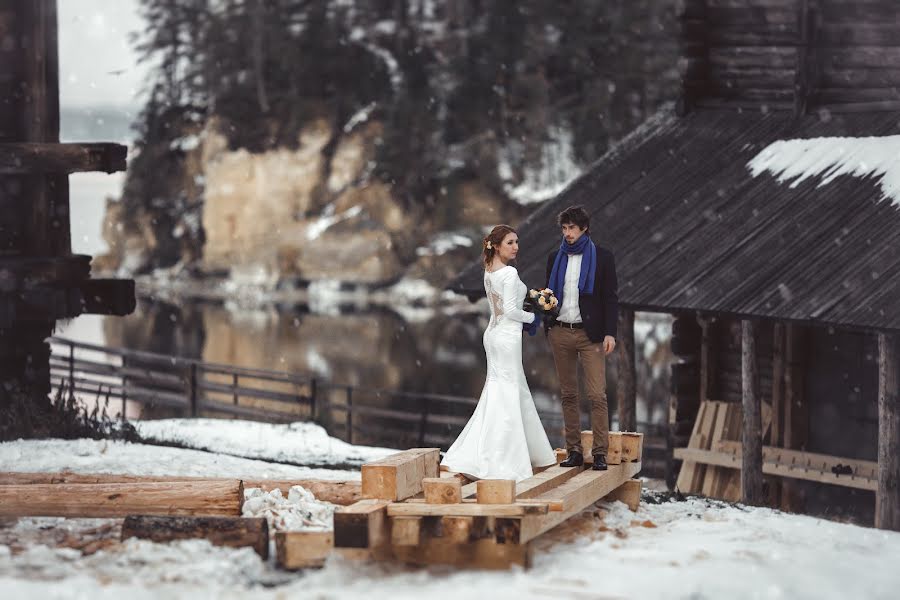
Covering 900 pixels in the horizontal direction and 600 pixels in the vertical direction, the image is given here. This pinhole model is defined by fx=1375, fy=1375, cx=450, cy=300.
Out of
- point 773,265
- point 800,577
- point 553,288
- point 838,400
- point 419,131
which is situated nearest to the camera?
point 800,577

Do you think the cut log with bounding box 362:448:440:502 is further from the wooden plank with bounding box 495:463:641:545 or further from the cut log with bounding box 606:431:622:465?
the cut log with bounding box 606:431:622:465

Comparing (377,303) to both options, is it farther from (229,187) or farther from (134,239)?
(134,239)

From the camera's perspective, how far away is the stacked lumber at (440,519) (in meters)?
8.55

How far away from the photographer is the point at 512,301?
1033cm

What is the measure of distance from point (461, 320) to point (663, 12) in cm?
1828

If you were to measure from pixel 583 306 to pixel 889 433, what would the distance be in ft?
17.8

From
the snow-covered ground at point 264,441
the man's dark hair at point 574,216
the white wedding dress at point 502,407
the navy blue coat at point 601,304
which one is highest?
the man's dark hair at point 574,216

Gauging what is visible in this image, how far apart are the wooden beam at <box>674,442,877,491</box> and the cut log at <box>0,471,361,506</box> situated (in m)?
8.33

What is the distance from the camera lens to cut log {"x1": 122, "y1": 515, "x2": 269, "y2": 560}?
9031mm

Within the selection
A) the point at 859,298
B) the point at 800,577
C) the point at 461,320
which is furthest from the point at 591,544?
the point at 461,320

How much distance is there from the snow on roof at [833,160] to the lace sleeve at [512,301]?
6278 mm

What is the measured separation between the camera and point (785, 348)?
18469 mm

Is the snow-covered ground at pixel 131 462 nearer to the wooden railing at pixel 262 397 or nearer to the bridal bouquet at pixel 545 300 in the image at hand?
the bridal bouquet at pixel 545 300

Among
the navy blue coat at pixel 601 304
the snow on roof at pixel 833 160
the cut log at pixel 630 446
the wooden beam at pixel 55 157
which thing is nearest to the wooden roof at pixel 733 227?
the snow on roof at pixel 833 160
